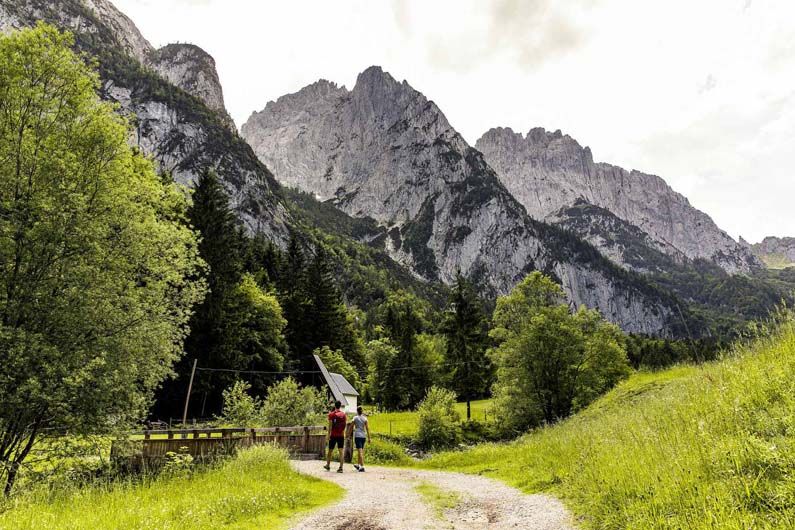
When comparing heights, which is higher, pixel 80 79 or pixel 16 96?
pixel 80 79

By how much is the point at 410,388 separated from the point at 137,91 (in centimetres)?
17434

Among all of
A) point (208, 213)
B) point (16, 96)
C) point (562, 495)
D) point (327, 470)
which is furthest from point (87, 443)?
point (208, 213)

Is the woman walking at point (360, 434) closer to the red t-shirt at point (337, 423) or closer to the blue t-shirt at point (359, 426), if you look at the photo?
the blue t-shirt at point (359, 426)

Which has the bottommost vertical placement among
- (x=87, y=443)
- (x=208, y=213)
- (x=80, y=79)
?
(x=87, y=443)

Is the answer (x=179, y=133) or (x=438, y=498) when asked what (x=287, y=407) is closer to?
(x=438, y=498)

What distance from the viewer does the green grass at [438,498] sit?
38.9 feet

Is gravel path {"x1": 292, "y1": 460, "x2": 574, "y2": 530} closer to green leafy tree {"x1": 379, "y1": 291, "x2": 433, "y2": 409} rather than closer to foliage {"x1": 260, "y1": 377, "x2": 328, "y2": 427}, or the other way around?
foliage {"x1": 260, "y1": 377, "x2": 328, "y2": 427}

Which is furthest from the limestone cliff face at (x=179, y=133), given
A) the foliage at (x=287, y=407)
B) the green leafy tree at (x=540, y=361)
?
the foliage at (x=287, y=407)

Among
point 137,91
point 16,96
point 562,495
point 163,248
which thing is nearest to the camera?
point 562,495

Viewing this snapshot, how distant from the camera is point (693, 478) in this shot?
6.71m

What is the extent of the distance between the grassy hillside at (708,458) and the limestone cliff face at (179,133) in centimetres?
16226

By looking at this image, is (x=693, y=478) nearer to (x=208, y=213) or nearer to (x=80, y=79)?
(x=80, y=79)

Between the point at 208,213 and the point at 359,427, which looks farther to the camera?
the point at 208,213

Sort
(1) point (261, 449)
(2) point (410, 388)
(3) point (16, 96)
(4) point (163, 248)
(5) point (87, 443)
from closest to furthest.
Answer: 1. (5) point (87, 443)
2. (3) point (16, 96)
3. (1) point (261, 449)
4. (4) point (163, 248)
5. (2) point (410, 388)
